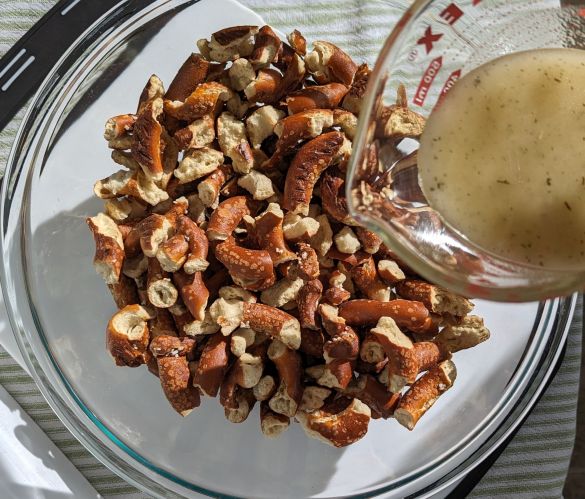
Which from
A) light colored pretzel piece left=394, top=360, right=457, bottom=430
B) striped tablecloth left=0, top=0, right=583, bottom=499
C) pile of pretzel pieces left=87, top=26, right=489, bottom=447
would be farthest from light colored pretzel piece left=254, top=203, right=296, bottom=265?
striped tablecloth left=0, top=0, right=583, bottom=499

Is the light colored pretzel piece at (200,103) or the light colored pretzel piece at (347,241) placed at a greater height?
the light colored pretzel piece at (200,103)

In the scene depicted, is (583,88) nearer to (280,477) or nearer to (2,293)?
(280,477)

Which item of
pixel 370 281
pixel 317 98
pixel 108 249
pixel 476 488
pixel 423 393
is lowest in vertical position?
pixel 476 488

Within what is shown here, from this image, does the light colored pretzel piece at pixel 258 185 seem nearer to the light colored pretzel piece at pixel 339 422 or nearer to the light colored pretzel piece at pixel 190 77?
the light colored pretzel piece at pixel 190 77

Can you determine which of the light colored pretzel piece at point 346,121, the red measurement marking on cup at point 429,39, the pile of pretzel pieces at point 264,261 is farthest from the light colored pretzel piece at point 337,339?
the red measurement marking on cup at point 429,39

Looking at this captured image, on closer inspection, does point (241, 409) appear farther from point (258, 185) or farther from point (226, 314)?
point (258, 185)

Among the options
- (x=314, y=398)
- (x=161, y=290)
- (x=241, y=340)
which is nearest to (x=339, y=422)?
(x=314, y=398)

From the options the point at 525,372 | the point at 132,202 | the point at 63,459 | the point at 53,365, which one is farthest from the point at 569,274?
the point at 63,459
